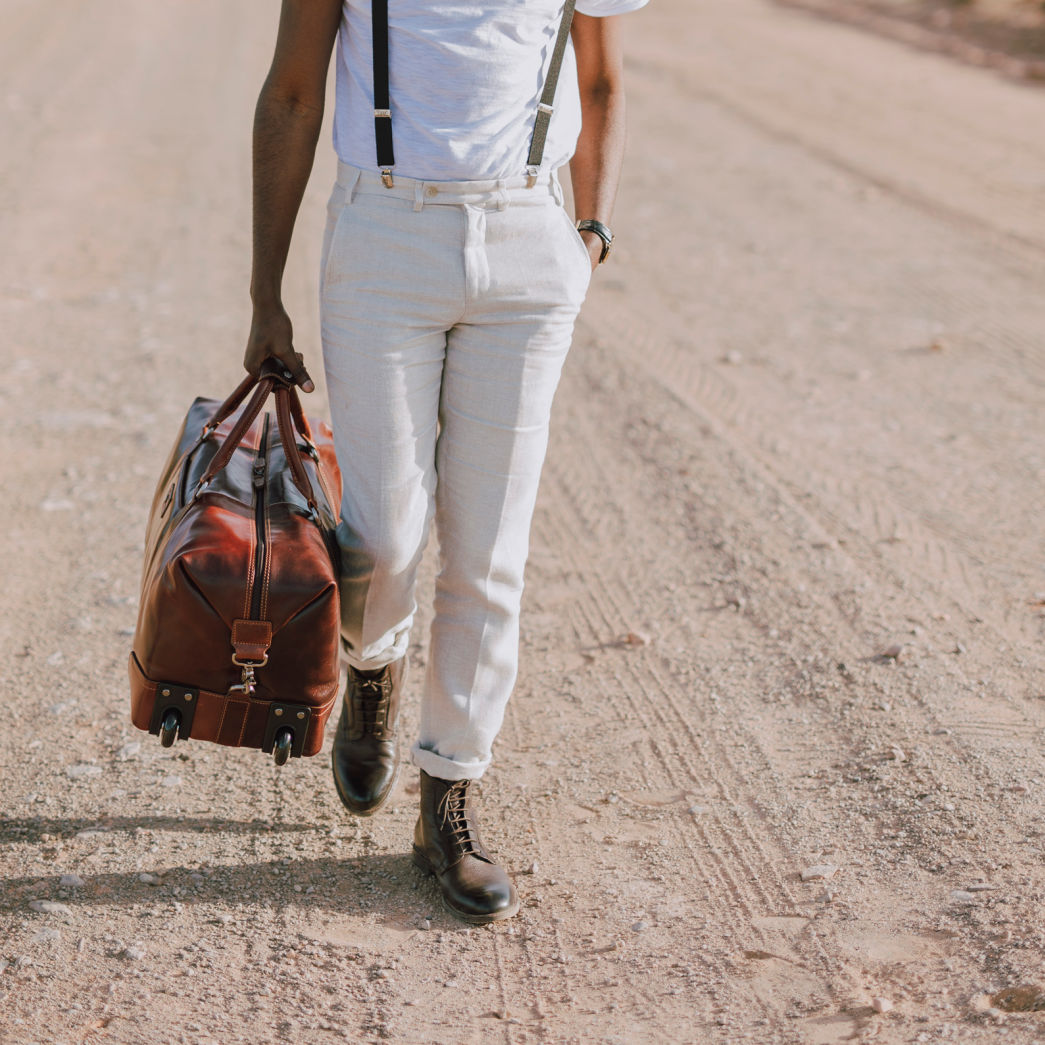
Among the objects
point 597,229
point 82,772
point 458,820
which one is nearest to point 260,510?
point 458,820

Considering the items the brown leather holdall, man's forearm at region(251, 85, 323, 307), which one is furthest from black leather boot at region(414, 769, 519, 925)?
man's forearm at region(251, 85, 323, 307)

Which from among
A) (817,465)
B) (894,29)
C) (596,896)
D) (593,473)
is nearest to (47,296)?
(593,473)

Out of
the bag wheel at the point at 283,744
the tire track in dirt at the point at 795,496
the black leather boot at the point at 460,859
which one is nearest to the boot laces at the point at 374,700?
the black leather boot at the point at 460,859

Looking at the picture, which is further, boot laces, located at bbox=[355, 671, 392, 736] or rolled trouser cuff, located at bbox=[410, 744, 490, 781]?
boot laces, located at bbox=[355, 671, 392, 736]

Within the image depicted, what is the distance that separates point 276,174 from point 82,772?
1704 mm

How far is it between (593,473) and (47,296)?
3654 millimetres

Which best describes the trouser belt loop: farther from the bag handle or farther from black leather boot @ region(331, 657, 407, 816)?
black leather boot @ region(331, 657, 407, 816)

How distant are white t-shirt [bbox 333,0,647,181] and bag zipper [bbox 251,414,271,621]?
722 mm

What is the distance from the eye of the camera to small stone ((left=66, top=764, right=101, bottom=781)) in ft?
11.0

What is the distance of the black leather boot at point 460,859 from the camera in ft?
9.40

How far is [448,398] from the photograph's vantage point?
8.71ft

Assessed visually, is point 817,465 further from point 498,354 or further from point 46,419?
point 46,419

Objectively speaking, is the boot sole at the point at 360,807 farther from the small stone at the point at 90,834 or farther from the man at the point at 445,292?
the small stone at the point at 90,834

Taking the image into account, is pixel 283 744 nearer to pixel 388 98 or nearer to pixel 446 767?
pixel 446 767
